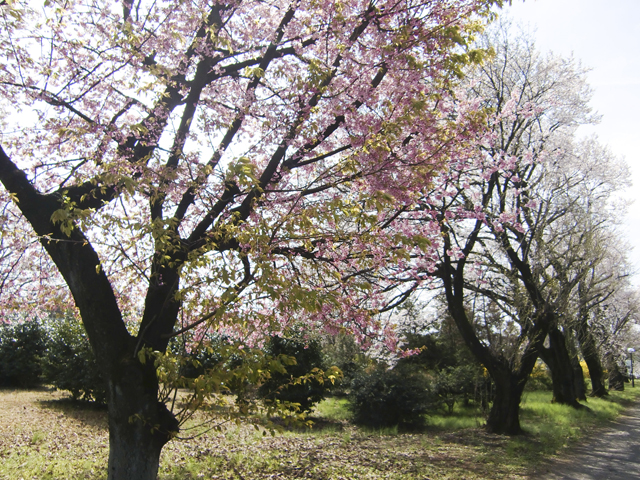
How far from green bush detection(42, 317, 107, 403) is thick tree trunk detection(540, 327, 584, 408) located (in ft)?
46.4

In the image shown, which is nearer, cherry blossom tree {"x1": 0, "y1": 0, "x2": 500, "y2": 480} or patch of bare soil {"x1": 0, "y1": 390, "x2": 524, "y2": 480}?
cherry blossom tree {"x1": 0, "y1": 0, "x2": 500, "y2": 480}

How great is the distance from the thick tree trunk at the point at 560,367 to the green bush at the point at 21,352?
17571mm

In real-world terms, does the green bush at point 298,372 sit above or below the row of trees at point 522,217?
below

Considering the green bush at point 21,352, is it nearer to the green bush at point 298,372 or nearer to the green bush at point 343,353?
the green bush at point 298,372

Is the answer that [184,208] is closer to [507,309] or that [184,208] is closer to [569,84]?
[507,309]

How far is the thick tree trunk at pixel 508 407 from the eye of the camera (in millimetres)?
10992

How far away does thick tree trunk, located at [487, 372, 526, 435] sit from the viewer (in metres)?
11.0

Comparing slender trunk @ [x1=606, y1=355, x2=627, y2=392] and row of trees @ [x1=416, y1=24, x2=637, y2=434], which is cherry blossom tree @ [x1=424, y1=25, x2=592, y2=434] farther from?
slender trunk @ [x1=606, y1=355, x2=627, y2=392]

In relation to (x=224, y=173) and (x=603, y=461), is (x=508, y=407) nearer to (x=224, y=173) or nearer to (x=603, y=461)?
(x=603, y=461)

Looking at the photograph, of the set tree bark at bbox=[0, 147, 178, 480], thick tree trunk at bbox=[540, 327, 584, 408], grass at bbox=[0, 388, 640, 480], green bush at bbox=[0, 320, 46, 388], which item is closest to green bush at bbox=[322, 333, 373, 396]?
grass at bbox=[0, 388, 640, 480]

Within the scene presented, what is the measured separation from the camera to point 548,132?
1344 cm

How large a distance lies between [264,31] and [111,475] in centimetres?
591

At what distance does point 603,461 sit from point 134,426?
880cm

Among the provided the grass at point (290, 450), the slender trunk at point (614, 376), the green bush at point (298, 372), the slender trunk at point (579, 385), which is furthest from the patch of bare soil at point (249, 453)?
the slender trunk at point (614, 376)
